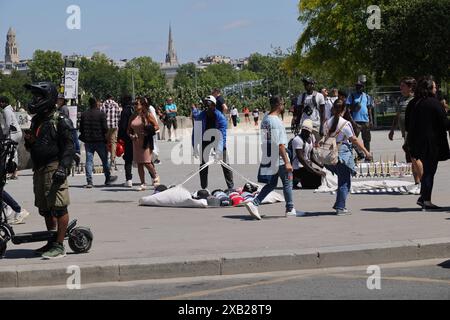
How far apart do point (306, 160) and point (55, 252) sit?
6.30 meters

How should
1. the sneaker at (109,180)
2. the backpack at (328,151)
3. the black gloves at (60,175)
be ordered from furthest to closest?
the sneaker at (109,180) < the backpack at (328,151) < the black gloves at (60,175)

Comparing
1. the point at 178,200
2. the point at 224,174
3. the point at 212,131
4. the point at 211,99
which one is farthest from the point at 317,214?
the point at 211,99

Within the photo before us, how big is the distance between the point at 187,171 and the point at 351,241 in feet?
40.5

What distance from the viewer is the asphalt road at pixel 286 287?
8.55 metres

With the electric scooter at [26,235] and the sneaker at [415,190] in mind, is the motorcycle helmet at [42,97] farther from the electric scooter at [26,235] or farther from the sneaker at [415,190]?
the sneaker at [415,190]

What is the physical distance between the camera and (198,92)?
7275 cm

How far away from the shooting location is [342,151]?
1344cm

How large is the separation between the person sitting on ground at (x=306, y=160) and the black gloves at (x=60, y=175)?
464 cm

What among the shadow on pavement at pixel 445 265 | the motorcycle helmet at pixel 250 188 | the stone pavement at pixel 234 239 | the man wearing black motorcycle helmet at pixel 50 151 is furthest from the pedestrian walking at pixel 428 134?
the man wearing black motorcycle helmet at pixel 50 151

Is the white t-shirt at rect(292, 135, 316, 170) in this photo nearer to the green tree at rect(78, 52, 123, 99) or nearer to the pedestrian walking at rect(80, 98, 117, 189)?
the pedestrian walking at rect(80, 98, 117, 189)

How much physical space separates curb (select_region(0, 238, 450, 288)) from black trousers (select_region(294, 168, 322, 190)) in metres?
6.50
